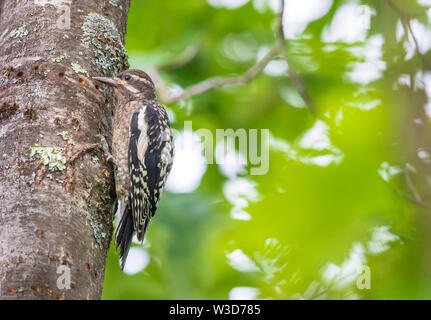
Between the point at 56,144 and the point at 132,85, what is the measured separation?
4.95 feet

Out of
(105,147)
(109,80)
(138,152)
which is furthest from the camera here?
(138,152)

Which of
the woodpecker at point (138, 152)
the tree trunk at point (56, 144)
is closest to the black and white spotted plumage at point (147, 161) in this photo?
the woodpecker at point (138, 152)

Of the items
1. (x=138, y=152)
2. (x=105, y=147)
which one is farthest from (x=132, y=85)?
(x=105, y=147)

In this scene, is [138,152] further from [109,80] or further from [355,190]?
[355,190]

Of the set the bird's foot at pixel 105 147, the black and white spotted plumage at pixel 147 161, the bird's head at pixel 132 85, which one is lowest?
the bird's foot at pixel 105 147

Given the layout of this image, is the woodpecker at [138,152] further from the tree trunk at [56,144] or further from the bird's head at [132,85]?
the tree trunk at [56,144]

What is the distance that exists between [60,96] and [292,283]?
5.61 feet

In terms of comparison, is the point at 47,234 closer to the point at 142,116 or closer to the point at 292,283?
the point at 292,283

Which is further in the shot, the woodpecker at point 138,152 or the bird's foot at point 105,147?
the woodpecker at point 138,152

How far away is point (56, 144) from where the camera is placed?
3123mm

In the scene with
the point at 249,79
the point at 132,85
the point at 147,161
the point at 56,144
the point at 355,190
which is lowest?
the point at 355,190

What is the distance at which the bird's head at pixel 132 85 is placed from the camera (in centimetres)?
403

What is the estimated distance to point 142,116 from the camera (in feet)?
15.1
